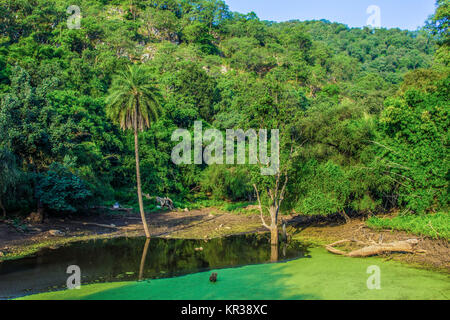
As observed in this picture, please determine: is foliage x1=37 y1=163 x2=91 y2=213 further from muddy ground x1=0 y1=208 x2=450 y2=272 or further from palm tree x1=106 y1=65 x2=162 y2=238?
palm tree x1=106 y1=65 x2=162 y2=238

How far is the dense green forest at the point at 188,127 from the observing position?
2514cm

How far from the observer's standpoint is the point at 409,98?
25750 millimetres

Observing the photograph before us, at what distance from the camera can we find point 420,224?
21.5 m

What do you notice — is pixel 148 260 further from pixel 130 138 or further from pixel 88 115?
pixel 130 138

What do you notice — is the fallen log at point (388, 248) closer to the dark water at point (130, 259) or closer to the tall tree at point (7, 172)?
the dark water at point (130, 259)

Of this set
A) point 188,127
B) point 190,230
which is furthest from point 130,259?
point 188,127

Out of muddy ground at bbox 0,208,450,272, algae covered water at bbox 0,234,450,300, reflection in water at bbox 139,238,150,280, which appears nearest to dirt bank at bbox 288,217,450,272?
muddy ground at bbox 0,208,450,272

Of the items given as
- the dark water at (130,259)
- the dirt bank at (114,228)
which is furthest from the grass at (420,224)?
the dirt bank at (114,228)

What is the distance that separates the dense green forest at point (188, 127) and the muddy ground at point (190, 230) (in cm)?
188

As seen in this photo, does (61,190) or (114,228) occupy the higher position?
(61,190)

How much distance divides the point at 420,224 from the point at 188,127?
39448 mm

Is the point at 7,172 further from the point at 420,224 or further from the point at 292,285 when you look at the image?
the point at 420,224
